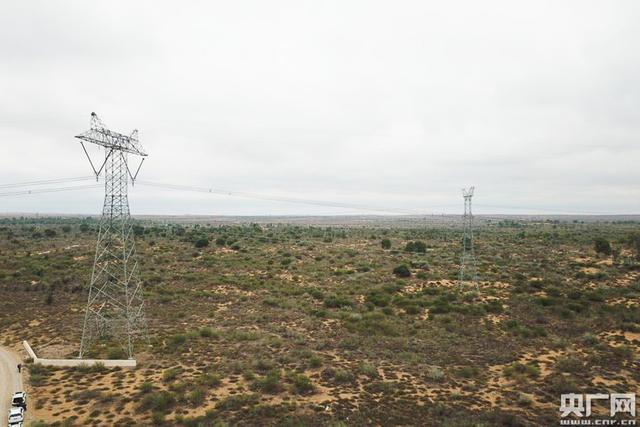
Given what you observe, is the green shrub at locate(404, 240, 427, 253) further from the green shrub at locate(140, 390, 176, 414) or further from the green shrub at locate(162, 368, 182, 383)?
the green shrub at locate(140, 390, 176, 414)

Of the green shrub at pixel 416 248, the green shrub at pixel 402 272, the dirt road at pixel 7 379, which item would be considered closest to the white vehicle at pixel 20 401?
the dirt road at pixel 7 379

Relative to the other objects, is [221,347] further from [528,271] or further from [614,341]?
[528,271]

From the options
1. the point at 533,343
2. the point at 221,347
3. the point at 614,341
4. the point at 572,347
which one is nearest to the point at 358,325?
the point at 221,347

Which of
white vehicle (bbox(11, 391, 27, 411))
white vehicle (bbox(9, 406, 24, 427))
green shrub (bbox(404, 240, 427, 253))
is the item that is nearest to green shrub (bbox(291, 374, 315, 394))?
white vehicle (bbox(9, 406, 24, 427))

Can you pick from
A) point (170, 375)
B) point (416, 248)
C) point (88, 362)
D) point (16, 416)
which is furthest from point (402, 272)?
point (16, 416)

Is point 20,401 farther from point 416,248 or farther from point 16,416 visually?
point 416,248

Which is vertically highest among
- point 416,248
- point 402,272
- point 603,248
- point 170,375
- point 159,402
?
point 603,248
